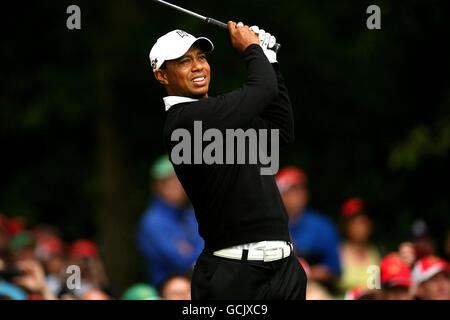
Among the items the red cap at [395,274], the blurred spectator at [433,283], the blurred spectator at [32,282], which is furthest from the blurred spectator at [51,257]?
the blurred spectator at [433,283]

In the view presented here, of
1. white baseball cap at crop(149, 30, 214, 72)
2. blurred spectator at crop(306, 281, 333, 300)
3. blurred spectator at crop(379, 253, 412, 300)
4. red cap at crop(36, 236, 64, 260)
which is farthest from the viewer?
red cap at crop(36, 236, 64, 260)

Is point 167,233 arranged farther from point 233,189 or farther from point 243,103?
point 243,103

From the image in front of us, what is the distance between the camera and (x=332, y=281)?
737cm

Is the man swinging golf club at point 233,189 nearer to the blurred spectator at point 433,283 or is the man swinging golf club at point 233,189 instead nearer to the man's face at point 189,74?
the man's face at point 189,74

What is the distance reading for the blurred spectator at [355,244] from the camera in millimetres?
7613

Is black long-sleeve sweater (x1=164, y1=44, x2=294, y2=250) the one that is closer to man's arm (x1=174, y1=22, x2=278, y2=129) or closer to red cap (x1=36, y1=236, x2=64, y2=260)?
man's arm (x1=174, y1=22, x2=278, y2=129)

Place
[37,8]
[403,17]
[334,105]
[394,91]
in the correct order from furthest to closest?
[37,8]
[334,105]
[394,91]
[403,17]

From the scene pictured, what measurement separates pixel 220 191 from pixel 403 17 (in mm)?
4482

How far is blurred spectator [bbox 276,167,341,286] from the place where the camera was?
24.7ft

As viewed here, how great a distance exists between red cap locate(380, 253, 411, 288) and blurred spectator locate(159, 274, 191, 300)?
1.41 metres

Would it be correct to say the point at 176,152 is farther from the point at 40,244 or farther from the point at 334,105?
the point at 40,244

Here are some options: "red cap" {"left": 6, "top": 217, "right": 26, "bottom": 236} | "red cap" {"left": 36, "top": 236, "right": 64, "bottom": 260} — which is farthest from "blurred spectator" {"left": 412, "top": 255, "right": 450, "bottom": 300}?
"red cap" {"left": 6, "top": 217, "right": 26, "bottom": 236}
